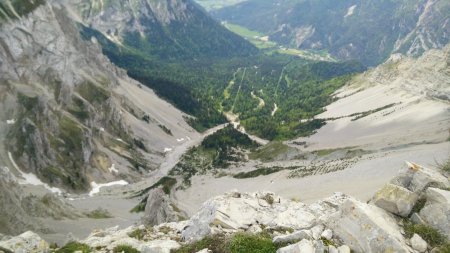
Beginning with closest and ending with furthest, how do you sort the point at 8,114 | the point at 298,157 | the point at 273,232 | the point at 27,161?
the point at 273,232 < the point at 27,161 < the point at 8,114 < the point at 298,157

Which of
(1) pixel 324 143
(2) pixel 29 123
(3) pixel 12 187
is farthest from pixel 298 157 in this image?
(3) pixel 12 187

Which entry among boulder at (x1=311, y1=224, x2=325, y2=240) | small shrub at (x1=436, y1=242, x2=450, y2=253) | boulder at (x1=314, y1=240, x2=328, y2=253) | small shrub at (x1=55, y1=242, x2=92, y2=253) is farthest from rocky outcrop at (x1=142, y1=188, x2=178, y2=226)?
small shrub at (x1=436, y1=242, x2=450, y2=253)

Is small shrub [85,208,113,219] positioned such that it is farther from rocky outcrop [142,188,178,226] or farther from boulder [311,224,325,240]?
boulder [311,224,325,240]

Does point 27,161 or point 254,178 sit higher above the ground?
point 27,161

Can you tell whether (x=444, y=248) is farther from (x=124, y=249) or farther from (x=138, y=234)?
(x=138, y=234)

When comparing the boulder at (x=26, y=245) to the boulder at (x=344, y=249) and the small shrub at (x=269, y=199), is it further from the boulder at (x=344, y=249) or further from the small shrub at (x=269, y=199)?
the boulder at (x=344, y=249)

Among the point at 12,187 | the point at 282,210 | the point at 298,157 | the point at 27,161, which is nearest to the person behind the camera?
the point at 282,210

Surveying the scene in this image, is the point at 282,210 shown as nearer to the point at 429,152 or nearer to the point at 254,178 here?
the point at 429,152
